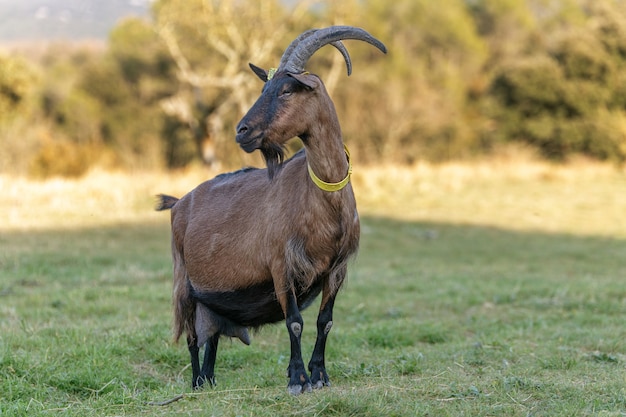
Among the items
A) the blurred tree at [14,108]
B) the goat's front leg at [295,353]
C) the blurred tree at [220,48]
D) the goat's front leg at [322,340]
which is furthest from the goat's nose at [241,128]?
the blurred tree at [220,48]

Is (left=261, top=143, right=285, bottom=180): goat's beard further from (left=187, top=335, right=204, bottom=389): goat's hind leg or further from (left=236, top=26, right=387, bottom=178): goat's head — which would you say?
(left=187, top=335, right=204, bottom=389): goat's hind leg

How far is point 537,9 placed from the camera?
65812mm

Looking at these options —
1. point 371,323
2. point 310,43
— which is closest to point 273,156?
point 310,43

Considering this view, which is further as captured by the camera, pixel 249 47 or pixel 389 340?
pixel 249 47

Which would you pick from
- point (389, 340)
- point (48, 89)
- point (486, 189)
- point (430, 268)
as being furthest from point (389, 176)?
point (48, 89)

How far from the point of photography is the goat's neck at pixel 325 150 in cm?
587

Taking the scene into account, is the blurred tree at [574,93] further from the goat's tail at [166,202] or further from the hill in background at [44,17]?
the goat's tail at [166,202]

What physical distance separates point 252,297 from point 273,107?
1.72m

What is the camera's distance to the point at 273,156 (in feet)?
19.6

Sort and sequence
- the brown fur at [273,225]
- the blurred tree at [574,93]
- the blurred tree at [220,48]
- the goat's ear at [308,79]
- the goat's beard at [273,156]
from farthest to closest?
1. the blurred tree at [574,93]
2. the blurred tree at [220,48]
3. the goat's beard at [273,156]
4. the brown fur at [273,225]
5. the goat's ear at [308,79]

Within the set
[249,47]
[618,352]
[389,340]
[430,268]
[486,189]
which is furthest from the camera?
[249,47]

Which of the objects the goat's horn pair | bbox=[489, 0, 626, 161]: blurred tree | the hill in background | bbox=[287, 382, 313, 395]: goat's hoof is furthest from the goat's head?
bbox=[489, 0, 626, 161]: blurred tree

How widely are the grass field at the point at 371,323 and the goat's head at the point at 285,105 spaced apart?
194 centimetres

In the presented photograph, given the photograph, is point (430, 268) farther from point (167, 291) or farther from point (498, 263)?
point (167, 291)
